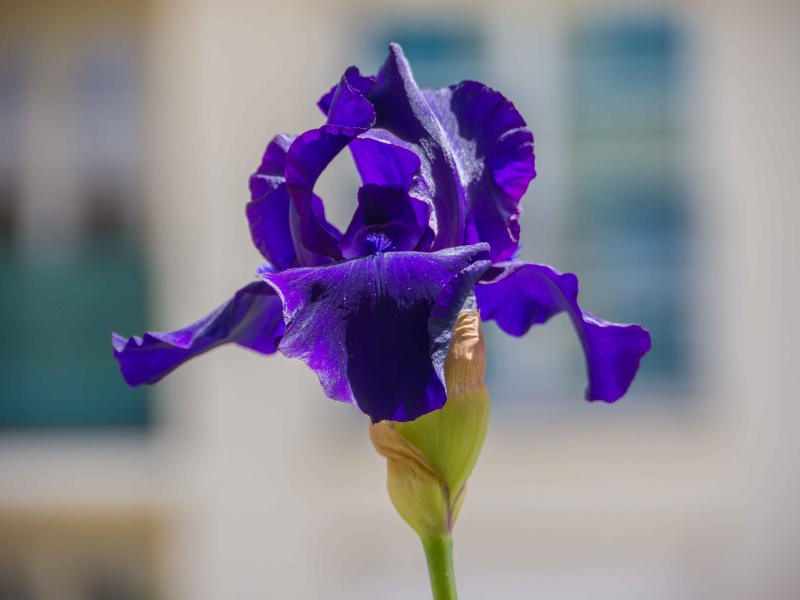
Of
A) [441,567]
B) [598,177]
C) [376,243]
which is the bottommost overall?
[441,567]

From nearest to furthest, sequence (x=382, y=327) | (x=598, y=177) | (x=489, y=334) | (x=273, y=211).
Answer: (x=382, y=327) < (x=273, y=211) < (x=489, y=334) < (x=598, y=177)

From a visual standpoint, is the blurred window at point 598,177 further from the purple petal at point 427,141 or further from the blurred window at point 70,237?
the purple petal at point 427,141

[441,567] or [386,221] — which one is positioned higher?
[386,221]

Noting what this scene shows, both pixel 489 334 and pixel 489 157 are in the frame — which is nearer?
pixel 489 157

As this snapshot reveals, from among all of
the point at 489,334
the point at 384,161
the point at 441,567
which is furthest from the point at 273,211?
the point at 489,334

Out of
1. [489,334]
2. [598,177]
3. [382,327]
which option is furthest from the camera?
[598,177]

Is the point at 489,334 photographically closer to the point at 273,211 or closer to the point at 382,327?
the point at 273,211

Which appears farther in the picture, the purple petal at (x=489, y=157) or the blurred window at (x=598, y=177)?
the blurred window at (x=598, y=177)

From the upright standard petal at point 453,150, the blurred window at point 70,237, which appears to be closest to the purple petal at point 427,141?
the upright standard petal at point 453,150
